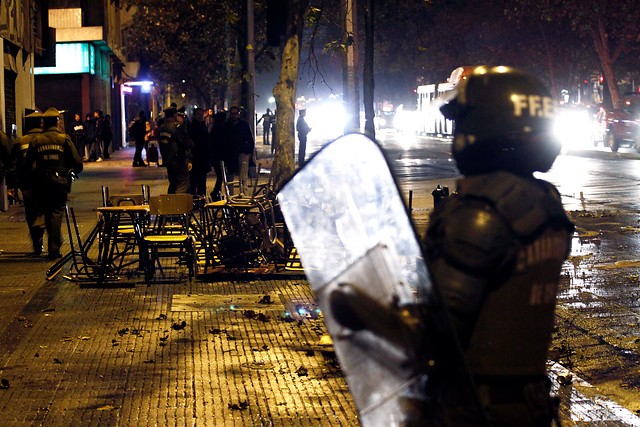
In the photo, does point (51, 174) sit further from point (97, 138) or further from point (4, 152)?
point (97, 138)

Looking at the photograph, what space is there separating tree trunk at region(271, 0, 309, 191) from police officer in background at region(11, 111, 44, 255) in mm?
3146

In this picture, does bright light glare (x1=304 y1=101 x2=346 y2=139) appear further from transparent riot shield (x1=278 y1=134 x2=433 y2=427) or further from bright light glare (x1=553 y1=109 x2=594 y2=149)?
transparent riot shield (x1=278 y1=134 x2=433 y2=427)

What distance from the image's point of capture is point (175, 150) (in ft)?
59.4

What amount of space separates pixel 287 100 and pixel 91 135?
80.8ft

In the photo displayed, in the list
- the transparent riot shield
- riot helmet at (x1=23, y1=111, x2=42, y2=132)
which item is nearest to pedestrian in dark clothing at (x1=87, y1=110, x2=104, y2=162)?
riot helmet at (x1=23, y1=111, x2=42, y2=132)

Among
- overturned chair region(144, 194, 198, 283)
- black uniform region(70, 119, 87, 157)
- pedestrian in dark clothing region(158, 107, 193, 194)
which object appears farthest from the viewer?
black uniform region(70, 119, 87, 157)

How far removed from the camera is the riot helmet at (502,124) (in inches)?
116

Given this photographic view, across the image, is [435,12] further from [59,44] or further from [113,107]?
[59,44]

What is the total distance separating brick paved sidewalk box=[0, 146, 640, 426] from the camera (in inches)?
267

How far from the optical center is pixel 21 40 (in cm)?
2378

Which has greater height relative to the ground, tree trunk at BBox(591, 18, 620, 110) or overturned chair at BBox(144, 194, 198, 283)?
tree trunk at BBox(591, 18, 620, 110)

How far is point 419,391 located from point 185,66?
52.6m

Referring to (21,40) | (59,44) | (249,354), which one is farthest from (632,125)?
(249,354)

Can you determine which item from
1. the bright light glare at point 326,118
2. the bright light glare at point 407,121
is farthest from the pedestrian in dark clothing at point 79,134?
the bright light glare at point 326,118
